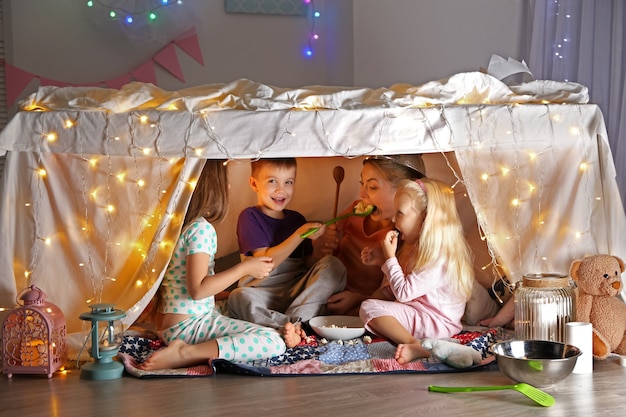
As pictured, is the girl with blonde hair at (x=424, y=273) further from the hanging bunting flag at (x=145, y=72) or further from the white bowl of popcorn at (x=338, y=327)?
the hanging bunting flag at (x=145, y=72)

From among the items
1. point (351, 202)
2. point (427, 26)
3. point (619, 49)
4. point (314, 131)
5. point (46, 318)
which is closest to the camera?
point (46, 318)

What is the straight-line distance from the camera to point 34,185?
8.39 feet

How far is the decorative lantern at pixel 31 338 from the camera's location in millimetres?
2361

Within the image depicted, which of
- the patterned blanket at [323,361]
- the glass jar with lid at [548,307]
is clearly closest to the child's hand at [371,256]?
the patterned blanket at [323,361]

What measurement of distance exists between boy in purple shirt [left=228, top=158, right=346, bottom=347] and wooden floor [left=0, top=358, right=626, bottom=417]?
474 mm

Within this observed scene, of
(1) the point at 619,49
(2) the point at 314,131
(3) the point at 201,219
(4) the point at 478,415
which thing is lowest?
(4) the point at 478,415

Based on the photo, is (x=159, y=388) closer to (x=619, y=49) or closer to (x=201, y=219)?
(x=201, y=219)

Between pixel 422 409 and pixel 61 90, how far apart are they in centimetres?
146

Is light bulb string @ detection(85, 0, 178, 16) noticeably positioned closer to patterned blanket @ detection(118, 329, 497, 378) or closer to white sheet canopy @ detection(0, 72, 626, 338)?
white sheet canopy @ detection(0, 72, 626, 338)

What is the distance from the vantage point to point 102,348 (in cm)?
236

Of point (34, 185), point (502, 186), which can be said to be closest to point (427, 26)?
point (502, 186)

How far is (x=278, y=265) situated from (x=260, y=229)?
0.14 meters

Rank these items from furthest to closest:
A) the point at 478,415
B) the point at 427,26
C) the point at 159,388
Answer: the point at 427,26
the point at 159,388
the point at 478,415

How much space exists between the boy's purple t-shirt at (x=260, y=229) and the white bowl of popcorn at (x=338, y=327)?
0.33 meters
